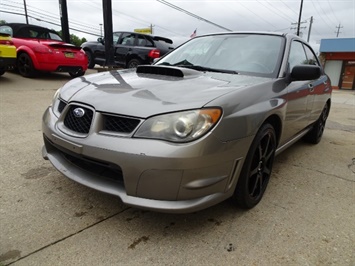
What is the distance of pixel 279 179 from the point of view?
3.21 m

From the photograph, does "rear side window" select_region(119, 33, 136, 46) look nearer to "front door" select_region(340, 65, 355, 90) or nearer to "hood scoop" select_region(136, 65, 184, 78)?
"hood scoop" select_region(136, 65, 184, 78)

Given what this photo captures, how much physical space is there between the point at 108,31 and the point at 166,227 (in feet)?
32.1

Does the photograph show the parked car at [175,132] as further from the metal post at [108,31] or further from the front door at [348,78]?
the front door at [348,78]

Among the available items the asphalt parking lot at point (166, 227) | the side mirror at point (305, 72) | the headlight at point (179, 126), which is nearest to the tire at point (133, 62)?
the asphalt parking lot at point (166, 227)

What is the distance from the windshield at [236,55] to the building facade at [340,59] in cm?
2500

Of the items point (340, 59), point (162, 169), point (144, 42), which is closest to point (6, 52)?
point (144, 42)

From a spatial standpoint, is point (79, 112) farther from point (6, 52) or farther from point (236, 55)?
point (6, 52)

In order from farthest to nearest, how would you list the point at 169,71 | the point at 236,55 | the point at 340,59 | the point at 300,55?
the point at 340,59 < the point at 300,55 < the point at 236,55 < the point at 169,71

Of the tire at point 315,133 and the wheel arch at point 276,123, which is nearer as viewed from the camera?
the wheel arch at point 276,123

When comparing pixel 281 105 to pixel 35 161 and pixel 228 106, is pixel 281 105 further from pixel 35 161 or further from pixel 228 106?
pixel 35 161

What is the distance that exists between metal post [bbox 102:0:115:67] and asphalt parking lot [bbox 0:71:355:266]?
818cm

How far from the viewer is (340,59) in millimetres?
25344

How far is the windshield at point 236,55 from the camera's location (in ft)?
9.60

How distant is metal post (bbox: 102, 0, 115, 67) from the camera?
10593mm
